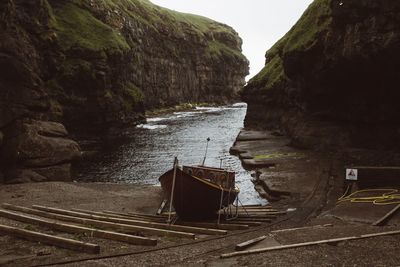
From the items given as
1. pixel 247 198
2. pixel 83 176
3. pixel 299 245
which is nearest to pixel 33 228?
pixel 299 245

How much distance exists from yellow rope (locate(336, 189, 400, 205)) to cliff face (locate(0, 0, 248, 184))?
26195 millimetres

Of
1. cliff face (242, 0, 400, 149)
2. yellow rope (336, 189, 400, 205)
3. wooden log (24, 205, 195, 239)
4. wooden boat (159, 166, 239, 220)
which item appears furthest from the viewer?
cliff face (242, 0, 400, 149)

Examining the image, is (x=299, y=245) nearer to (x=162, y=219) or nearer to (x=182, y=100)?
(x=162, y=219)

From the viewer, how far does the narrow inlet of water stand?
43.8m

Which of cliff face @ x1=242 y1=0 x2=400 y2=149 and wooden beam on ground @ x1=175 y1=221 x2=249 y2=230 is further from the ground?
cliff face @ x1=242 y1=0 x2=400 y2=149

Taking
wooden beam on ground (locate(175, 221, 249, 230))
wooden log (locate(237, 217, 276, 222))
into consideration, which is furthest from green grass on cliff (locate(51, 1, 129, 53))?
wooden beam on ground (locate(175, 221, 249, 230))

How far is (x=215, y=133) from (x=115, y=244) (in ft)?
228

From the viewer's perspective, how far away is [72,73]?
244 feet

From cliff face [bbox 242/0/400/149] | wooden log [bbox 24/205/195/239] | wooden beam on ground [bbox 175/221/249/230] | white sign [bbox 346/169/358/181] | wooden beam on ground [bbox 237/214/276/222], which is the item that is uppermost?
cliff face [bbox 242/0/400/149]

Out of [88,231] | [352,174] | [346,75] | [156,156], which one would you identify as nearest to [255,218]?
[352,174]

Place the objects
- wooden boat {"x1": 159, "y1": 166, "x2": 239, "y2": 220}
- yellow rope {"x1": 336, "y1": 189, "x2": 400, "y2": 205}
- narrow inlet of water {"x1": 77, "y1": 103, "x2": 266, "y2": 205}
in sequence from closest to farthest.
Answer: wooden boat {"x1": 159, "y1": 166, "x2": 239, "y2": 220} < yellow rope {"x1": 336, "y1": 189, "x2": 400, "y2": 205} < narrow inlet of water {"x1": 77, "y1": 103, "x2": 266, "y2": 205}

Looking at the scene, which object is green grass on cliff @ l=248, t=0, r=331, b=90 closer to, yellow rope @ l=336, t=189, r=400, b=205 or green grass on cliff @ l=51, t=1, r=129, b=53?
yellow rope @ l=336, t=189, r=400, b=205

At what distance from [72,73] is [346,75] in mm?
47434

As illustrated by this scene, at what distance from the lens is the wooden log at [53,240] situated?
1514cm
